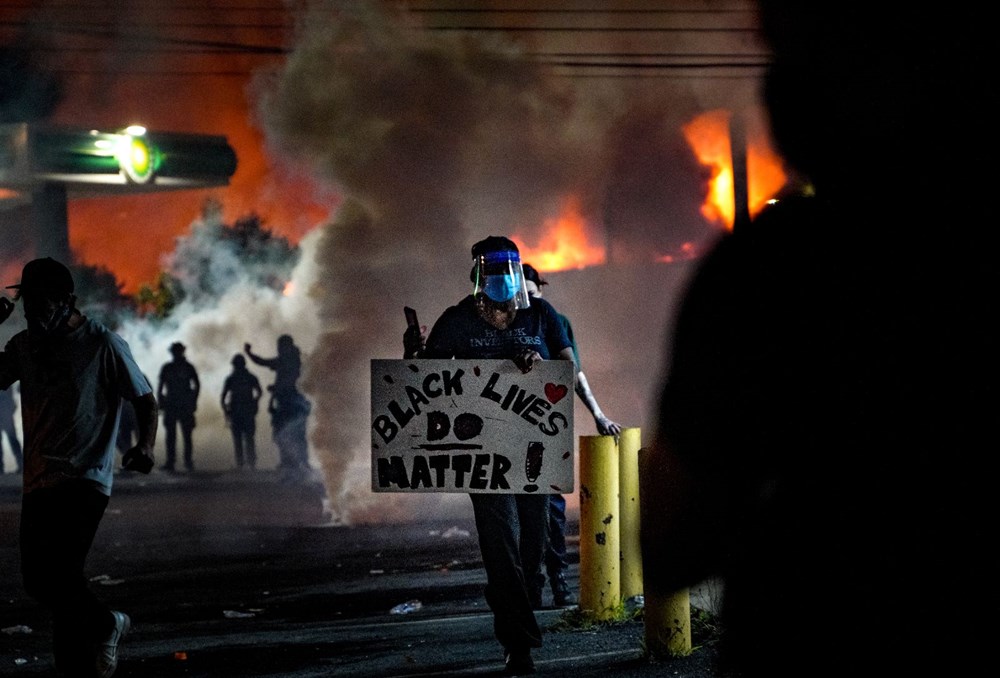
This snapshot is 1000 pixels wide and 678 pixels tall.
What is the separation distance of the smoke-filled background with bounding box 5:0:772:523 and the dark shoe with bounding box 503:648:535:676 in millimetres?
7643

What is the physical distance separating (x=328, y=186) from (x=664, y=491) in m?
17.8

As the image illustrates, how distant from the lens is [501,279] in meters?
6.09

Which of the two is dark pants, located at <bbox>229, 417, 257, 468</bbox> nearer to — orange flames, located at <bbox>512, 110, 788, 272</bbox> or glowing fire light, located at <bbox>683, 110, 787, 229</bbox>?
orange flames, located at <bbox>512, 110, 788, 272</bbox>

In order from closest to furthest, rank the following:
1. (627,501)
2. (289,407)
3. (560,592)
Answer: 1. (627,501)
2. (560,592)
3. (289,407)

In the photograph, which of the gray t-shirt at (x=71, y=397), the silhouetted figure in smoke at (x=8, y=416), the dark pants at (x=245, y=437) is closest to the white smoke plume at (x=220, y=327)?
the dark pants at (x=245, y=437)

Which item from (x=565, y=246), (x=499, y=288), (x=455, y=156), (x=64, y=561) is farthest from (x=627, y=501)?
(x=565, y=246)

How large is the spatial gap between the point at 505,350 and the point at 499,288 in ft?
0.83

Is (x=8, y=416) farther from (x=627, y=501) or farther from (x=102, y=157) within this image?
(x=627, y=501)

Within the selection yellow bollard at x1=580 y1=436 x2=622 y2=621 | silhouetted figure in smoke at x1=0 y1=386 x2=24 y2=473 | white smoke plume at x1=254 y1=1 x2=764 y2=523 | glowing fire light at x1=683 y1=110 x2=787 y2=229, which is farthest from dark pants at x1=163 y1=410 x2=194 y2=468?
yellow bollard at x1=580 y1=436 x2=622 y2=621

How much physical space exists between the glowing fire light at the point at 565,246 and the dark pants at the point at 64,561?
1777 centimetres

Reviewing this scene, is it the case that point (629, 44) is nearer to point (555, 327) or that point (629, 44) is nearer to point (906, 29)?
point (555, 327)

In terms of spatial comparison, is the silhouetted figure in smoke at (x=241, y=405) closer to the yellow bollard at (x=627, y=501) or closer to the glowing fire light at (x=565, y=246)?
the glowing fire light at (x=565, y=246)

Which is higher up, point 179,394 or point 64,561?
point 179,394

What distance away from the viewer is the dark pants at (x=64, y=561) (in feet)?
18.6
